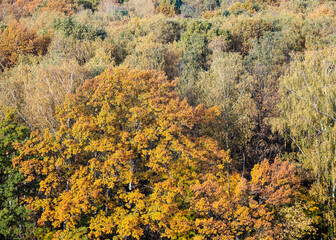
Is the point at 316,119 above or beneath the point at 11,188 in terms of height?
beneath

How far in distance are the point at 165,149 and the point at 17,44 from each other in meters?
37.5

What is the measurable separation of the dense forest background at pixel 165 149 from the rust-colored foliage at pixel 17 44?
1.03m

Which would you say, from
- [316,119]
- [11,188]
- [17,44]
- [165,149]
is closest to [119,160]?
[165,149]

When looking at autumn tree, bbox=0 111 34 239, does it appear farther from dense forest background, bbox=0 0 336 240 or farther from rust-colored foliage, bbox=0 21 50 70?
rust-colored foliage, bbox=0 21 50 70

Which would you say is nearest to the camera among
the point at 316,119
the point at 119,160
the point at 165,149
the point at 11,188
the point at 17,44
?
the point at 11,188

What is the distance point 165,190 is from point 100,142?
5498 mm

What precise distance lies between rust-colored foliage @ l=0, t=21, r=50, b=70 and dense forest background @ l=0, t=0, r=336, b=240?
3.39ft

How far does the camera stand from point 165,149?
19.4 m

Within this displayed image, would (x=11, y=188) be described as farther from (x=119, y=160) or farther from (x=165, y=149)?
(x=165, y=149)

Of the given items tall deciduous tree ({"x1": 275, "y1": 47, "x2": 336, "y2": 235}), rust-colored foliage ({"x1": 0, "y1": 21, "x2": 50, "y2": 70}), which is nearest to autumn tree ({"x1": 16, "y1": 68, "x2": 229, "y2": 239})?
tall deciduous tree ({"x1": 275, "y1": 47, "x2": 336, "y2": 235})

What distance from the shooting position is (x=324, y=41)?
4000 centimetres

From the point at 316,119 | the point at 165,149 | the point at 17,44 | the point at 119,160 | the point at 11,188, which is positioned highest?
the point at 17,44

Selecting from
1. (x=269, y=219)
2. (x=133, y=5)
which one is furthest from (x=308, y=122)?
(x=133, y=5)

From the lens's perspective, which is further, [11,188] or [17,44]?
[17,44]
